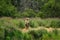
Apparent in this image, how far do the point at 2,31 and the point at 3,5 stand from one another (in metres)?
19.8

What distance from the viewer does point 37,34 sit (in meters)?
10.6

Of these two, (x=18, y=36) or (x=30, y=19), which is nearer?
(x=18, y=36)

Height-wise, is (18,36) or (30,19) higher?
(18,36)

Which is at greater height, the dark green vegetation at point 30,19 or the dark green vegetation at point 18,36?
the dark green vegetation at point 18,36

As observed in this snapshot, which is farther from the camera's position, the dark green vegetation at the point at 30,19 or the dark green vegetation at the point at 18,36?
the dark green vegetation at the point at 30,19

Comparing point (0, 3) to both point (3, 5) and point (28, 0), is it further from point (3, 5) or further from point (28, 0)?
point (28, 0)

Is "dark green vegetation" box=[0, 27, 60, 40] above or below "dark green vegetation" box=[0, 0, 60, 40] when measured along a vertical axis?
above

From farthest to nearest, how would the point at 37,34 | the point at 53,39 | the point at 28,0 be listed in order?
the point at 28,0 < the point at 37,34 < the point at 53,39

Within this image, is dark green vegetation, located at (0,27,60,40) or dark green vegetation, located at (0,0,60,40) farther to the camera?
dark green vegetation, located at (0,0,60,40)

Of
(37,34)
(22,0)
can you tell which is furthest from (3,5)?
(37,34)

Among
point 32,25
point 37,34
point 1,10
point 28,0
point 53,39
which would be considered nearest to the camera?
point 53,39

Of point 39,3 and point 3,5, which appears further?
point 39,3

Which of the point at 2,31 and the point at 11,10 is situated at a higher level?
the point at 2,31

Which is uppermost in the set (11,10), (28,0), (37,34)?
(37,34)
